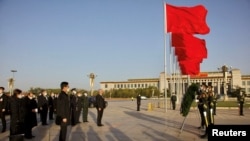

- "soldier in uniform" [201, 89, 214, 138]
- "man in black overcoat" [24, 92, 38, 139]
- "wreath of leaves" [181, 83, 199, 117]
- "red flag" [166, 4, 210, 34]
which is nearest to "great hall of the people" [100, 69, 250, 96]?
"red flag" [166, 4, 210, 34]

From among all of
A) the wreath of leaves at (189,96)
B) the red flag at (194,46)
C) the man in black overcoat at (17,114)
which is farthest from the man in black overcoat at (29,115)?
the red flag at (194,46)

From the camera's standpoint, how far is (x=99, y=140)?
10.6 metres

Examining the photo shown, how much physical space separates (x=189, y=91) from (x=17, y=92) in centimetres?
602

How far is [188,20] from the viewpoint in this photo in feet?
62.9

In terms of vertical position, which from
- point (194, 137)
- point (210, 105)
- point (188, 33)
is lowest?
point (194, 137)

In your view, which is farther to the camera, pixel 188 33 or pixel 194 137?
pixel 188 33

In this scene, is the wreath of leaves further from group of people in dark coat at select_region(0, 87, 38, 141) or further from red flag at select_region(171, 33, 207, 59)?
red flag at select_region(171, 33, 207, 59)

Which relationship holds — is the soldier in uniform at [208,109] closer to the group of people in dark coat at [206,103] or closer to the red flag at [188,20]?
the group of people in dark coat at [206,103]

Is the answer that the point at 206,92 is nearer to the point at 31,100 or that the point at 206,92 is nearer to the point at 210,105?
the point at 210,105

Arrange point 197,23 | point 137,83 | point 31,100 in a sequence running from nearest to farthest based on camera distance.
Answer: point 31,100 < point 197,23 < point 137,83

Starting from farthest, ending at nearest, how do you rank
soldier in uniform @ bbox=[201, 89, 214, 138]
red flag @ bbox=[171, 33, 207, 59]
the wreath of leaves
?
red flag @ bbox=[171, 33, 207, 59], soldier in uniform @ bbox=[201, 89, 214, 138], the wreath of leaves

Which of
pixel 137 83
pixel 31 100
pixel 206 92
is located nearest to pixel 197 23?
pixel 206 92

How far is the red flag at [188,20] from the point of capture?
1878 centimetres

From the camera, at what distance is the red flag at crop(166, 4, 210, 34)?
18.8 meters
